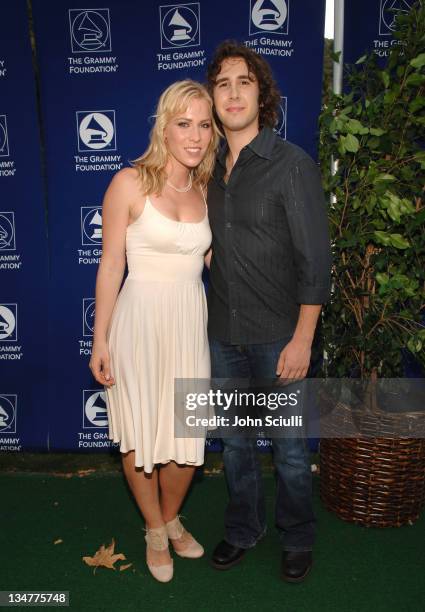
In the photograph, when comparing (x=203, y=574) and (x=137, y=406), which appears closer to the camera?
(x=137, y=406)

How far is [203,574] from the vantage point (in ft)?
8.38

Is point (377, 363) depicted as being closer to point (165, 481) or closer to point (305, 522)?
point (305, 522)

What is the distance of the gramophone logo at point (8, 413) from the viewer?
3.77 m

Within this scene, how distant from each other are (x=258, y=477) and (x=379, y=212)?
51.8 inches

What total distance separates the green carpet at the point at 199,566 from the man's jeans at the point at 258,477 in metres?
0.15

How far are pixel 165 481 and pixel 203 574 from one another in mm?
429

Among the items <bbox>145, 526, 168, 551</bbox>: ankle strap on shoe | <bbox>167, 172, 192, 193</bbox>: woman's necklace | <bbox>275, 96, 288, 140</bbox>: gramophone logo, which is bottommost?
<bbox>145, 526, 168, 551</bbox>: ankle strap on shoe

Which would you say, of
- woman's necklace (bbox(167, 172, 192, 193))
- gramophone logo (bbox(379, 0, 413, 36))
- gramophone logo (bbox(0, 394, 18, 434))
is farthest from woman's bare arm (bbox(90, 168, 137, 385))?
gramophone logo (bbox(379, 0, 413, 36))

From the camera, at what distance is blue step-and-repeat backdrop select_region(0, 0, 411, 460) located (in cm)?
333

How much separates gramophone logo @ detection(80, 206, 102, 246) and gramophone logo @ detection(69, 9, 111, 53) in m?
0.92

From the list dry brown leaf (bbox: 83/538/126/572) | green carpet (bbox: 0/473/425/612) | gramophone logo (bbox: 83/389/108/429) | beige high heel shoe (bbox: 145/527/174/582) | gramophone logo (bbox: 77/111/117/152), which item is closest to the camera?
green carpet (bbox: 0/473/425/612)

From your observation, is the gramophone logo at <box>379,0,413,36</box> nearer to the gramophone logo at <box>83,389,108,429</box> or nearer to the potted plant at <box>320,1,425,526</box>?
the potted plant at <box>320,1,425,526</box>

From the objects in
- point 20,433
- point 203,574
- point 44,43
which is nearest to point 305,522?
point 203,574

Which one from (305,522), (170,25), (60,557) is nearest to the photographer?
(305,522)
